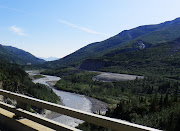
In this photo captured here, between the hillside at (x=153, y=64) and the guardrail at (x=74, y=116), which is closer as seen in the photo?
the guardrail at (x=74, y=116)

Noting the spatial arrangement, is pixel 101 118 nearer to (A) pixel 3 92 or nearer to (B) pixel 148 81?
(A) pixel 3 92

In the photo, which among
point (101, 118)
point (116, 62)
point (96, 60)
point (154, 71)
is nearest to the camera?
point (101, 118)

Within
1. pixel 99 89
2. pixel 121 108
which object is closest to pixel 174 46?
pixel 99 89

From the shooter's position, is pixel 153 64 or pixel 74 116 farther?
pixel 153 64

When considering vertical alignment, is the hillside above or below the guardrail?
above

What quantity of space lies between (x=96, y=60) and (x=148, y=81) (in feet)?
255

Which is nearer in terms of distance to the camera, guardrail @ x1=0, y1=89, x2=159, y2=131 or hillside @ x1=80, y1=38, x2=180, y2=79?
guardrail @ x1=0, y1=89, x2=159, y2=131

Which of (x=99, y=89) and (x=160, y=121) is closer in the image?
(x=160, y=121)

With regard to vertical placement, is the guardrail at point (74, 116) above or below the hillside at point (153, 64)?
below

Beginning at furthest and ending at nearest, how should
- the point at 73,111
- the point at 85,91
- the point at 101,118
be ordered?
the point at 85,91 → the point at 73,111 → the point at 101,118

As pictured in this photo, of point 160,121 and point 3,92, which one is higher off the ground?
point 3,92

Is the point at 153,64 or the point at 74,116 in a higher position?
the point at 153,64

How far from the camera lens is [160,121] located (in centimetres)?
922

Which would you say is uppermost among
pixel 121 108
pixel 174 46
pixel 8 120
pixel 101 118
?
pixel 174 46
